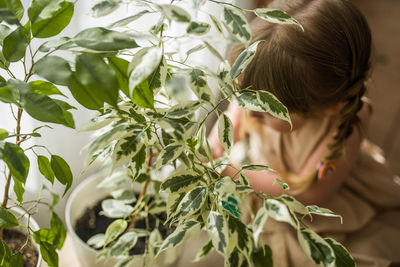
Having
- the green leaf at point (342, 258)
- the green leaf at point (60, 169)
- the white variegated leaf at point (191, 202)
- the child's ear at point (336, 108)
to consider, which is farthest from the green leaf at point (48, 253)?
the child's ear at point (336, 108)

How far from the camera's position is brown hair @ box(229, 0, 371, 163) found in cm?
68

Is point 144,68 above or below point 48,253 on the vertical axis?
above

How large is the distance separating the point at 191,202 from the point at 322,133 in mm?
658

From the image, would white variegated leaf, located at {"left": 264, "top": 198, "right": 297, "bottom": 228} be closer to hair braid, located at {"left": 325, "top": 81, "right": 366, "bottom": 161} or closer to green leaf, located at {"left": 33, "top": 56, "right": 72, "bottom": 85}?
green leaf, located at {"left": 33, "top": 56, "right": 72, "bottom": 85}

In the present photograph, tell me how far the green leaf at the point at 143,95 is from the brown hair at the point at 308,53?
270mm

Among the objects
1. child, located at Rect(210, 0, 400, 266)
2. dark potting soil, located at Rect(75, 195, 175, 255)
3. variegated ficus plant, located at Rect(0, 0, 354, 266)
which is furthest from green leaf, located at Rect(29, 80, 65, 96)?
dark potting soil, located at Rect(75, 195, 175, 255)

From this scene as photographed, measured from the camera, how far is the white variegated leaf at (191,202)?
1.72ft

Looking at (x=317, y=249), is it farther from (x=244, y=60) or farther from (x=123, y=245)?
(x=123, y=245)

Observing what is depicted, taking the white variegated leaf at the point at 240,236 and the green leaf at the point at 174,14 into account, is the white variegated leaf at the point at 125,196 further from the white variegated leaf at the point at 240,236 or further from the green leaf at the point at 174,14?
the green leaf at the point at 174,14

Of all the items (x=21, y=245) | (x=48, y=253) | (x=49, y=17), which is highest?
(x=49, y=17)

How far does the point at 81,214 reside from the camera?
0.93 metres

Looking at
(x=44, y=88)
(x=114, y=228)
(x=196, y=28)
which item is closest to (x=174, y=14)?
(x=196, y=28)

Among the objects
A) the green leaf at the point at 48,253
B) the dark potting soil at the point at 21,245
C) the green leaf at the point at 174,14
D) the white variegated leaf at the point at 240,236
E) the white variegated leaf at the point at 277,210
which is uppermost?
the green leaf at the point at 174,14

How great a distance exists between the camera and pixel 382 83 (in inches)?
69.0
